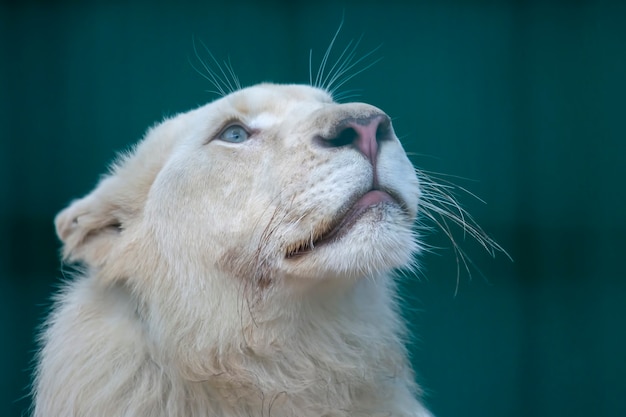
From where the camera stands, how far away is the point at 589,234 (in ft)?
15.3

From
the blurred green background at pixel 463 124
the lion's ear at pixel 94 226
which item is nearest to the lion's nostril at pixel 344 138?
the lion's ear at pixel 94 226

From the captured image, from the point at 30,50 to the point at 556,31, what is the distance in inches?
99.8

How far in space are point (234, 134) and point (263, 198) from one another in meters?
0.37

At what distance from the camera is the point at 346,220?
264 cm

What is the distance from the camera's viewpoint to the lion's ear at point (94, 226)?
10.5 ft

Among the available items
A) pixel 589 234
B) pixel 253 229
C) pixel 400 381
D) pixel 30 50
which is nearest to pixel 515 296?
pixel 589 234

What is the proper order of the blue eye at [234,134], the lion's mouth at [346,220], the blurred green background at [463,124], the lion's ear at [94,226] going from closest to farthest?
the lion's mouth at [346,220] → the blue eye at [234,134] → the lion's ear at [94,226] → the blurred green background at [463,124]

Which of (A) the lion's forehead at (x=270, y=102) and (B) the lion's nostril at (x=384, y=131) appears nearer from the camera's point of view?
(B) the lion's nostril at (x=384, y=131)

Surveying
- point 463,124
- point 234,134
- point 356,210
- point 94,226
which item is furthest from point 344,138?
point 463,124

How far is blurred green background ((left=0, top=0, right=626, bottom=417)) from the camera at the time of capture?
15.0ft

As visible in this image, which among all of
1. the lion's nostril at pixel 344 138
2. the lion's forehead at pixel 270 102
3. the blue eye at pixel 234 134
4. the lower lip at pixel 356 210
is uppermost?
the lion's nostril at pixel 344 138

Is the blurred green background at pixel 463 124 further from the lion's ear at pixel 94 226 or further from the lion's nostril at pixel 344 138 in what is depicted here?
the lion's nostril at pixel 344 138

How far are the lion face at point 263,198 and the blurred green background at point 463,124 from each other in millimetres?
1272

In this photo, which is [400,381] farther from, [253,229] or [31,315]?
[31,315]
